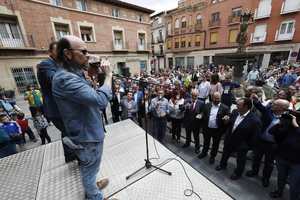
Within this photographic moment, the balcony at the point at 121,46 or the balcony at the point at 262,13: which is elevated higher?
the balcony at the point at 262,13

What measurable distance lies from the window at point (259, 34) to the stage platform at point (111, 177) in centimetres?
2111

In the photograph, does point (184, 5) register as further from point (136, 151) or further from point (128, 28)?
point (136, 151)

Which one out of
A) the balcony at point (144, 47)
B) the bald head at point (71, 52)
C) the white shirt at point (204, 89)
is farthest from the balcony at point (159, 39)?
the bald head at point (71, 52)

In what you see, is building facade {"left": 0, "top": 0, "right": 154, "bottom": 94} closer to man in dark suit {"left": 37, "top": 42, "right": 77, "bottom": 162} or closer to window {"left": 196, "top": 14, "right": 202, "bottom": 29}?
window {"left": 196, "top": 14, "right": 202, "bottom": 29}

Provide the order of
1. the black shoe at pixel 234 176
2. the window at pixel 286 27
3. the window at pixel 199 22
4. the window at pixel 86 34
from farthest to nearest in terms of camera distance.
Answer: the window at pixel 199 22 → the window at pixel 286 27 → the window at pixel 86 34 → the black shoe at pixel 234 176

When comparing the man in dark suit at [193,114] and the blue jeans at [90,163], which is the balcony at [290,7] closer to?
the man in dark suit at [193,114]

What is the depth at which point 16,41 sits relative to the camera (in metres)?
10.3

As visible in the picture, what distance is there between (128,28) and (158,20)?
1495 centimetres


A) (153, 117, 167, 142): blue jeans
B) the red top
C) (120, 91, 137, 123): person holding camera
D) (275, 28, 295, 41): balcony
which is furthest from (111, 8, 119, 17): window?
(275, 28, 295, 41): balcony

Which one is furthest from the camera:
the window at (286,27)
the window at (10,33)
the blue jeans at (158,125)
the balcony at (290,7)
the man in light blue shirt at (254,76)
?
the window at (286,27)

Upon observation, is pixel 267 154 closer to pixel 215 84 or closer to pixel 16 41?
pixel 215 84

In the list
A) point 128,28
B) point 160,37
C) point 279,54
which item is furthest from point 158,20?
point 279,54

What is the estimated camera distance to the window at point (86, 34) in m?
13.5

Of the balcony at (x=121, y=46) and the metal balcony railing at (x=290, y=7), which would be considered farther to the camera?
the balcony at (x=121, y=46)
